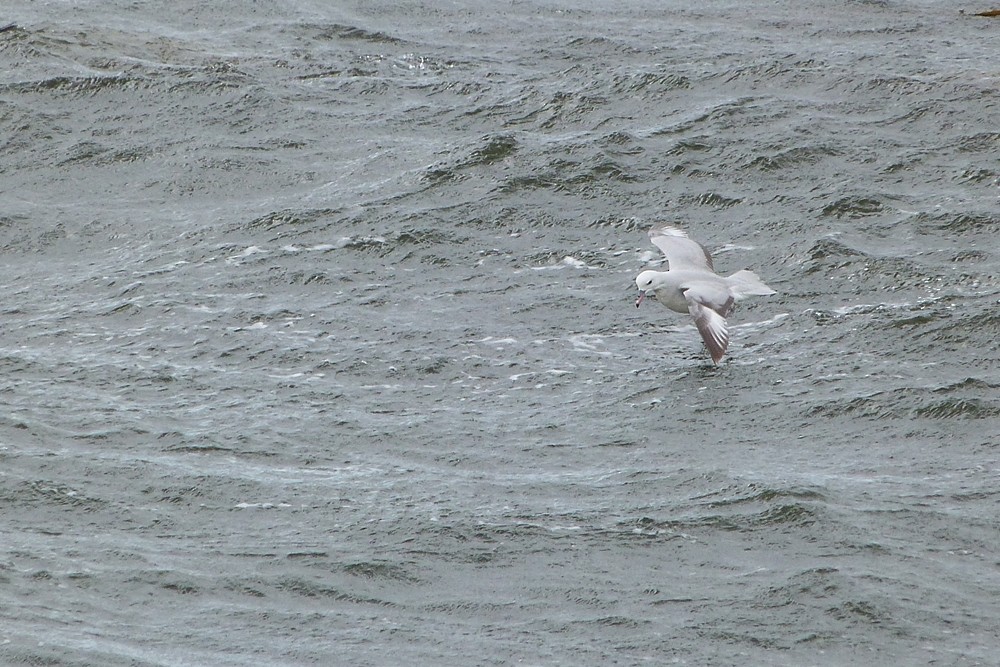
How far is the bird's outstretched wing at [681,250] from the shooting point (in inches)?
425

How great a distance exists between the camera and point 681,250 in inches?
432

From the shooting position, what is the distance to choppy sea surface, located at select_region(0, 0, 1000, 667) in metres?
7.44

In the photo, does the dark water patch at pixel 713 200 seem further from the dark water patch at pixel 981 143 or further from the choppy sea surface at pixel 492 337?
the dark water patch at pixel 981 143

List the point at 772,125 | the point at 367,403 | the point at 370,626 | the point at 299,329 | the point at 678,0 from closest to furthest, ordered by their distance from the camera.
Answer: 1. the point at 370,626
2. the point at 367,403
3. the point at 299,329
4. the point at 772,125
5. the point at 678,0

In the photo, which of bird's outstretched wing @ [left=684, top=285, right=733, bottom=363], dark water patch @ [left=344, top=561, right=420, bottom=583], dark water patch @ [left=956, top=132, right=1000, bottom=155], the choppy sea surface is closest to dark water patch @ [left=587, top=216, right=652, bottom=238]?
the choppy sea surface

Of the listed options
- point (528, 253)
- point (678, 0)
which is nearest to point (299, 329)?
point (528, 253)

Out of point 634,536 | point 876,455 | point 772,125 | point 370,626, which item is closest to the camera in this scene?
point 370,626

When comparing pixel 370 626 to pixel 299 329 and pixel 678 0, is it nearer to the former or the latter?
pixel 299 329

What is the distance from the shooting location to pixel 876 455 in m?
8.81

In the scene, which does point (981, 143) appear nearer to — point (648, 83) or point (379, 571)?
point (648, 83)

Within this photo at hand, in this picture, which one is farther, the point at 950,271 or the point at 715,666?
the point at 950,271

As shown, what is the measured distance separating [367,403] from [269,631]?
8.85ft

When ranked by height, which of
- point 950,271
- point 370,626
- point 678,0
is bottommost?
point 370,626

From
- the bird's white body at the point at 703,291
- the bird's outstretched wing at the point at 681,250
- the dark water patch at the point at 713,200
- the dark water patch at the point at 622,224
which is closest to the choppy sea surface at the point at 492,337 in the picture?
the dark water patch at the point at 622,224
